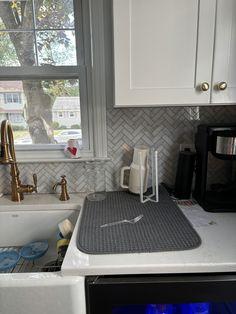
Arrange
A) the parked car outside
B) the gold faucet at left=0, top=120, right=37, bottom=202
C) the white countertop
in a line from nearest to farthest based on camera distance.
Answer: the white countertop
the gold faucet at left=0, top=120, right=37, bottom=202
the parked car outside

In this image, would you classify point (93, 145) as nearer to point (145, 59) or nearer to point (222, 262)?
point (145, 59)

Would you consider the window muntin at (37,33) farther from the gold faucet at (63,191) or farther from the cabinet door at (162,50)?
the gold faucet at (63,191)

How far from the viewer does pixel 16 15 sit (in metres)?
1.23

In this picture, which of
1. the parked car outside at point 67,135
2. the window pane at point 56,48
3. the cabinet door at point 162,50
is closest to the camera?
the cabinet door at point 162,50

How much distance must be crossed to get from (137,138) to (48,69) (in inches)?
22.9

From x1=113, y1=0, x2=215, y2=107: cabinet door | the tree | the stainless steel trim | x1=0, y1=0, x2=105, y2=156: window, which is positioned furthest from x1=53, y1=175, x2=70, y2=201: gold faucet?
the stainless steel trim

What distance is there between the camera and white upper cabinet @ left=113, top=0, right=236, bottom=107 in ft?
2.96

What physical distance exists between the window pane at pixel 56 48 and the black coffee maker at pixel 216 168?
0.76 m

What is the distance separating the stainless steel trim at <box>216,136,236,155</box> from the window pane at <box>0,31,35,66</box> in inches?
39.0

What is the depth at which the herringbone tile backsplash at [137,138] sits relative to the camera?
130cm

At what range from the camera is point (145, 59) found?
94 centimetres

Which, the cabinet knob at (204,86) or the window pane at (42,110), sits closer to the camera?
the cabinet knob at (204,86)

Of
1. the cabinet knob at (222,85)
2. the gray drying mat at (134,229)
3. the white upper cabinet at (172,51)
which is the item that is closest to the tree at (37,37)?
the white upper cabinet at (172,51)

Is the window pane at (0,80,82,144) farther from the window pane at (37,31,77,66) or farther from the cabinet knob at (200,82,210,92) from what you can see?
the cabinet knob at (200,82,210,92)
